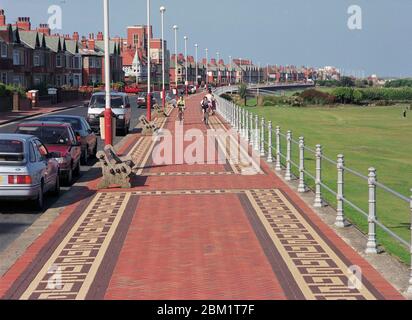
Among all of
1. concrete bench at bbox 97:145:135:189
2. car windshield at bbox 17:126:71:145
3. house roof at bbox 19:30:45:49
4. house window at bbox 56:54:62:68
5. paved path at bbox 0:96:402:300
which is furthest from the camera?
house window at bbox 56:54:62:68

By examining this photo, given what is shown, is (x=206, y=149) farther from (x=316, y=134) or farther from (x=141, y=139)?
(x=316, y=134)

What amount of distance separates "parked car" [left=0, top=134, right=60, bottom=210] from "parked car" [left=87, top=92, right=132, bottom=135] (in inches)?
754

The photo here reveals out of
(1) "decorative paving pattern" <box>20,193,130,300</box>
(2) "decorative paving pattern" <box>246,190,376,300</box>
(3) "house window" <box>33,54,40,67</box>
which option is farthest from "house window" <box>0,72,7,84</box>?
(2) "decorative paving pattern" <box>246,190,376,300</box>

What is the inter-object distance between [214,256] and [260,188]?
714 centimetres

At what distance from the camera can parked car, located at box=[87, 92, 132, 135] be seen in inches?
1405

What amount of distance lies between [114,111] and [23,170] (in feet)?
70.1

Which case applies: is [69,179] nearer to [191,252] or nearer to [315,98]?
[191,252]

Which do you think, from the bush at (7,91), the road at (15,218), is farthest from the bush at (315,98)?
the road at (15,218)

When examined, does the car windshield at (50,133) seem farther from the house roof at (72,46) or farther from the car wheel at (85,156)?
the house roof at (72,46)

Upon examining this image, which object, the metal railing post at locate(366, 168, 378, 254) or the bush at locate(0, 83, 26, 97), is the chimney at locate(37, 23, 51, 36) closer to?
the bush at locate(0, 83, 26, 97)

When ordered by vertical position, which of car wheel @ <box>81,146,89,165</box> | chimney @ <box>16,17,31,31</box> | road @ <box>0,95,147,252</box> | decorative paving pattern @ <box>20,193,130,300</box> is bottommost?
road @ <box>0,95,147,252</box>

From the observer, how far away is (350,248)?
1132cm

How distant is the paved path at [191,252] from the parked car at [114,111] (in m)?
Answer: 18.3
